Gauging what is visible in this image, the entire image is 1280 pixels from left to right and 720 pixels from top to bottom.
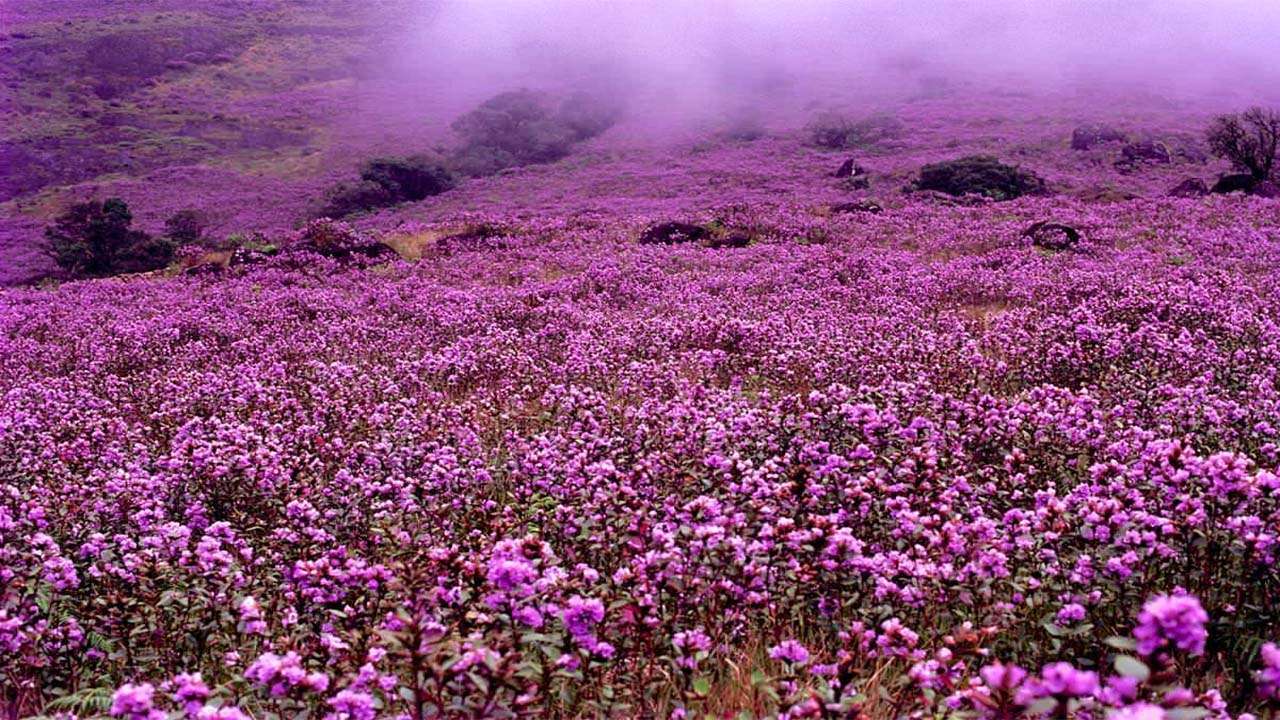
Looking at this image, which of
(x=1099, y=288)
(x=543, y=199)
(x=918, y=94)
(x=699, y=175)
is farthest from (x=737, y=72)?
(x=1099, y=288)

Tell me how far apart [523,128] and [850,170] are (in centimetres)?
2971

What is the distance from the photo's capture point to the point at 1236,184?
3200cm

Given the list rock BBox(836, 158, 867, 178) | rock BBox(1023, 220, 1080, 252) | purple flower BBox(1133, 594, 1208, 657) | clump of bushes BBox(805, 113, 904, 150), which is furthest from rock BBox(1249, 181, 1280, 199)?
purple flower BBox(1133, 594, 1208, 657)

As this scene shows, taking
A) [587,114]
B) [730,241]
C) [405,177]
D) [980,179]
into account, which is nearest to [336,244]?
[730,241]

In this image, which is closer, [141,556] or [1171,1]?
[141,556]

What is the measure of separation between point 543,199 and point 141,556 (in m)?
40.6

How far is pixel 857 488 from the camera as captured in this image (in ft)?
14.3

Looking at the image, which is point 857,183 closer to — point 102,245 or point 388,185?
point 388,185

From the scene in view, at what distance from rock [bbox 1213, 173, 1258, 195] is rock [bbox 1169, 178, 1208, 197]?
0.48 metres

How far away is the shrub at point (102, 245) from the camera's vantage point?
102ft

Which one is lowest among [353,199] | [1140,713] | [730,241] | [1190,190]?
[353,199]

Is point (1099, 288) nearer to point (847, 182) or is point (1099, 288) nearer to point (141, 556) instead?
point (141, 556)

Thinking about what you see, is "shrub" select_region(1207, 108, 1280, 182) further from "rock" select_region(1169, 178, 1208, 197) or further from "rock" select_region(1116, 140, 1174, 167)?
"rock" select_region(1116, 140, 1174, 167)

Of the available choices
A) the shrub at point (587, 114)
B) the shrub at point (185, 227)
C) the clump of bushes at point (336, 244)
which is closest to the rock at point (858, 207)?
the clump of bushes at point (336, 244)
